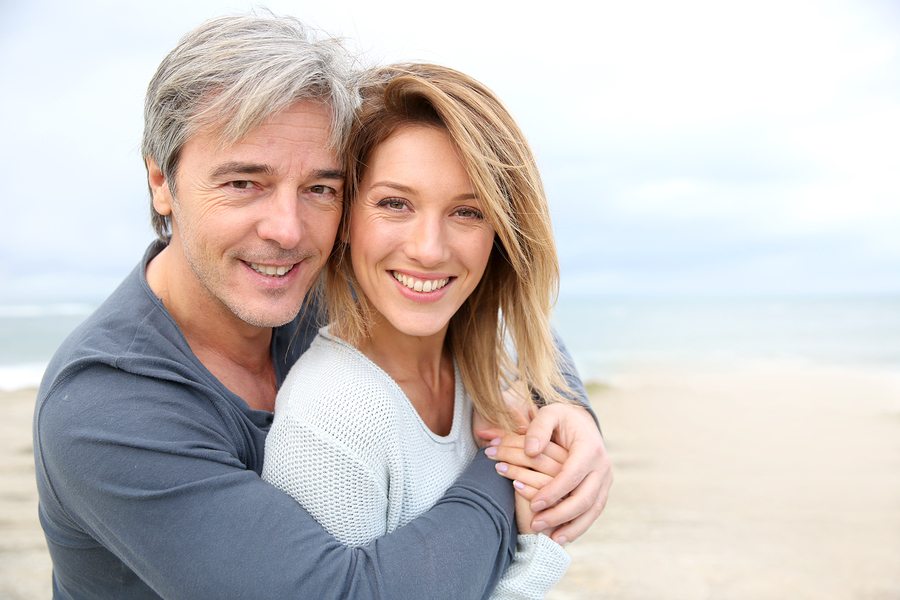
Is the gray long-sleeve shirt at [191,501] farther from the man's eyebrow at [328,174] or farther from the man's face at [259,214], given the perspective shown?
the man's eyebrow at [328,174]

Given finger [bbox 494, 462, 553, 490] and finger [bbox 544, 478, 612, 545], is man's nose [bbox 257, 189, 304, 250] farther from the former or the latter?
finger [bbox 544, 478, 612, 545]

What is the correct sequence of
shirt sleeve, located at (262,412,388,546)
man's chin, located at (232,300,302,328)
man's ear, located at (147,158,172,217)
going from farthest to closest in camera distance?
man's ear, located at (147,158,172,217)
man's chin, located at (232,300,302,328)
shirt sleeve, located at (262,412,388,546)

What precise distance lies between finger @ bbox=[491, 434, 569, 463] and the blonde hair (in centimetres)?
14

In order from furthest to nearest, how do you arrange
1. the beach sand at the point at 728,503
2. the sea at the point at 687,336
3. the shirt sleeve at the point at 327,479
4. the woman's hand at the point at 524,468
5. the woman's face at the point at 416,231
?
the sea at the point at 687,336 < the beach sand at the point at 728,503 < the woman's hand at the point at 524,468 < the woman's face at the point at 416,231 < the shirt sleeve at the point at 327,479

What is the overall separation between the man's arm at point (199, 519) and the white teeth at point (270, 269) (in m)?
0.52

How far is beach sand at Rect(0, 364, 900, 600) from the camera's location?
5.25m

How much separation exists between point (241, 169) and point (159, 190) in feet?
1.46

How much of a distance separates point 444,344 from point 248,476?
1061mm

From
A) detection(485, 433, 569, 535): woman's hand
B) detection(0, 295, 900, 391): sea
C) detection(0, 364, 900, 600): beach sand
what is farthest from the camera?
detection(0, 295, 900, 391): sea

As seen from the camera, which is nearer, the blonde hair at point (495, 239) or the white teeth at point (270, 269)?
the blonde hair at point (495, 239)

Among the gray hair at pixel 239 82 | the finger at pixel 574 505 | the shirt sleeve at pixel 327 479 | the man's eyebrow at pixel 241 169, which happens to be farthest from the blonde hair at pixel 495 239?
the shirt sleeve at pixel 327 479

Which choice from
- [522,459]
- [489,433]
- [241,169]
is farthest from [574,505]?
[241,169]

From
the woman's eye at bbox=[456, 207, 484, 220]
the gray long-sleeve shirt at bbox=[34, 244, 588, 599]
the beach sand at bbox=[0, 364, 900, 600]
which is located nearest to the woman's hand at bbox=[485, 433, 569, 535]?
the gray long-sleeve shirt at bbox=[34, 244, 588, 599]

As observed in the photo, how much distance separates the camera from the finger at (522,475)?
7.29 ft
